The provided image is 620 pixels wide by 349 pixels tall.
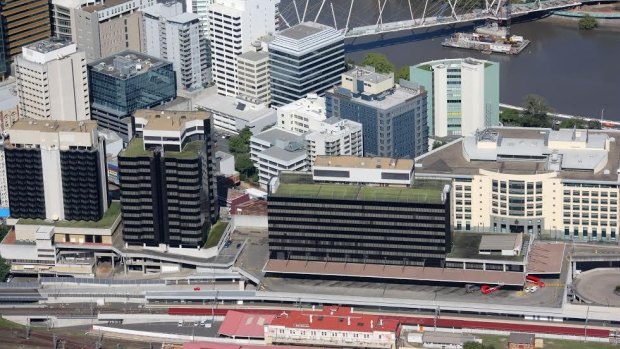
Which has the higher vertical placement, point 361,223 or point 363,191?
point 363,191

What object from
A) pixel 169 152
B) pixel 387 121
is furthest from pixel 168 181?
pixel 387 121

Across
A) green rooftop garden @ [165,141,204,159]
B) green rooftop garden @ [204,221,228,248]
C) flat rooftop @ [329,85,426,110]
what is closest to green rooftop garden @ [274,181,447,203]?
green rooftop garden @ [165,141,204,159]

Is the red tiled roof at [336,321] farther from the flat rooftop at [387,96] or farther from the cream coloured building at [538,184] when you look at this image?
the flat rooftop at [387,96]

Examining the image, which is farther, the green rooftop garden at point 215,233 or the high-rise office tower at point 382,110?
the high-rise office tower at point 382,110

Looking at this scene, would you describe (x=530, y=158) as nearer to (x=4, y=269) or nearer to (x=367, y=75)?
(x=367, y=75)

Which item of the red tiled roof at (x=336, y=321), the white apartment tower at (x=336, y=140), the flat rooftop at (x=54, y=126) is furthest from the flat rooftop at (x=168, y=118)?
the red tiled roof at (x=336, y=321)

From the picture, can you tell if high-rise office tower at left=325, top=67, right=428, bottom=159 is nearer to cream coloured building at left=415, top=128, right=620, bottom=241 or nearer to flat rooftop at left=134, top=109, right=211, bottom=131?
cream coloured building at left=415, top=128, right=620, bottom=241
